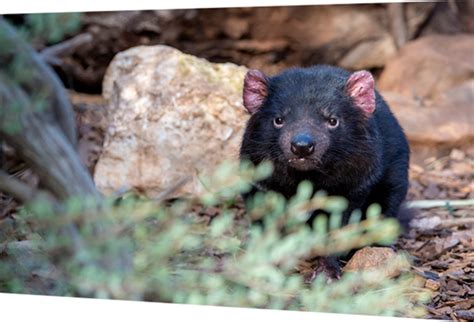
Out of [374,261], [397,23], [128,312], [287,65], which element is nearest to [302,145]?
[374,261]

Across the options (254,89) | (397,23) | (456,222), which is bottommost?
(456,222)

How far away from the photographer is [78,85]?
5.08 m

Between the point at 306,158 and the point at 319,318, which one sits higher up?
the point at 306,158

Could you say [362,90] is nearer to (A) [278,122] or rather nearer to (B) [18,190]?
(A) [278,122]

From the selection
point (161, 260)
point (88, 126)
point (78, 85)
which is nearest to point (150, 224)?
point (161, 260)

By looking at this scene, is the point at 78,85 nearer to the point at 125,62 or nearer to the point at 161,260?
the point at 125,62

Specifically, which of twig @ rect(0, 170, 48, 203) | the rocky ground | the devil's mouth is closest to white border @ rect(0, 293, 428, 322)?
the rocky ground

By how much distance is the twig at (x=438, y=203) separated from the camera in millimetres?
4371

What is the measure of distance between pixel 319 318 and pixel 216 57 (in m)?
2.76

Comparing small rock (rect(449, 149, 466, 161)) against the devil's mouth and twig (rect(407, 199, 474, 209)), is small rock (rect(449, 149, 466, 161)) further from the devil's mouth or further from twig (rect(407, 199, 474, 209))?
the devil's mouth

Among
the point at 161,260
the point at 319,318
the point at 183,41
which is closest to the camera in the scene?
the point at 161,260

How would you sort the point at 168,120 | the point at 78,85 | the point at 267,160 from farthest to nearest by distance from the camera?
the point at 78,85 → the point at 168,120 → the point at 267,160

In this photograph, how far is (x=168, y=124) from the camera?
15.2ft

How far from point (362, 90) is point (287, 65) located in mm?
1978
